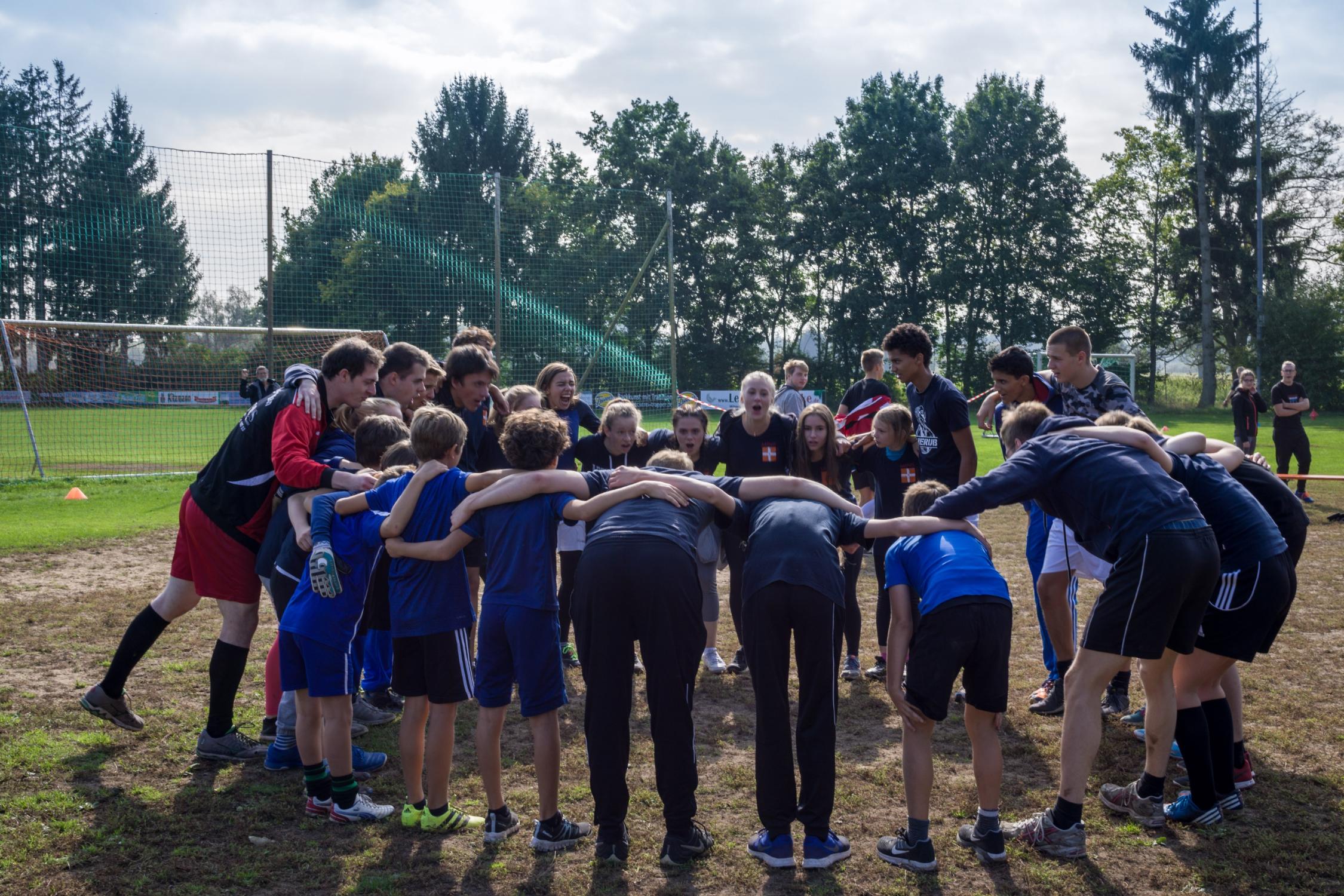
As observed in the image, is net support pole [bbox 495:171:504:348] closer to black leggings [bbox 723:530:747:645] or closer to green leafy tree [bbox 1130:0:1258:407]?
black leggings [bbox 723:530:747:645]

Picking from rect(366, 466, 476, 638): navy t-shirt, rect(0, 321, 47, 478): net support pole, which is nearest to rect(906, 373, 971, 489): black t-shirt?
rect(366, 466, 476, 638): navy t-shirt

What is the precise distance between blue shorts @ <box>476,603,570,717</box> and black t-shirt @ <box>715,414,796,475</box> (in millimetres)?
2590

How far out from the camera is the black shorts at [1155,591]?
3.56 meters

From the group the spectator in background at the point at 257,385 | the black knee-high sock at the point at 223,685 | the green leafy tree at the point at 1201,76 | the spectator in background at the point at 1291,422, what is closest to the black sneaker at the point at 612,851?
the black knee-high sock at the point at 223,685

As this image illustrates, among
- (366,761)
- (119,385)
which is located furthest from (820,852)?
(119,385)

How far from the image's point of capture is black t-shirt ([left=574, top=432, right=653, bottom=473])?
6.39 metres

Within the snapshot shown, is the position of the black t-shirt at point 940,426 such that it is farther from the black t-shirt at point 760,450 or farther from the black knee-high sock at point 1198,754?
the black knee-high sock at point 1198,754

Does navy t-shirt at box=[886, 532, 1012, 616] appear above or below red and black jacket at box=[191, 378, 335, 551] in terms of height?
below

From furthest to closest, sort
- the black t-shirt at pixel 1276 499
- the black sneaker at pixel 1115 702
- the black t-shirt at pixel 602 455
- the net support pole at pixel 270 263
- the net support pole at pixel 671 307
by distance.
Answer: the net support pole at pixel 671 307 < the net support pole at pixel 270 263 < the black t-shirt at pixel 602 455 < the black sneaker at pixel 1115 702 < the black t-shirt at pixel 1276 499

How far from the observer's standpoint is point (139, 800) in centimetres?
420

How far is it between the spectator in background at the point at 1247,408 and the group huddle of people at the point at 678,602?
1207 centimetres

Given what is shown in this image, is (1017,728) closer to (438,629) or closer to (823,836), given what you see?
(823,836)

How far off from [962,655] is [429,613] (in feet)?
6.74

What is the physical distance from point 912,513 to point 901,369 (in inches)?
89.1
